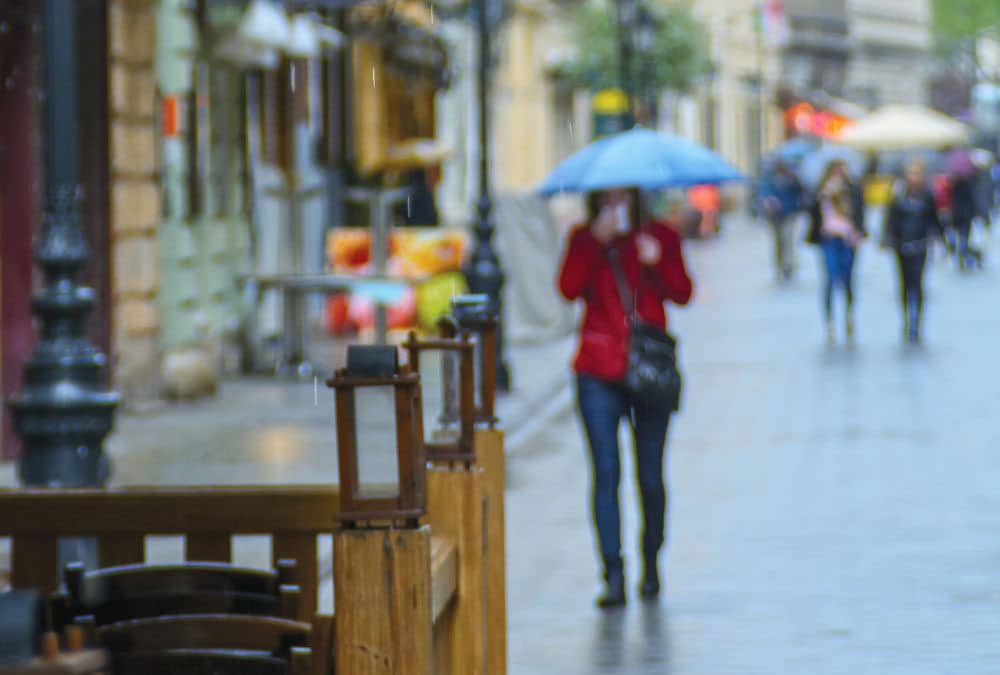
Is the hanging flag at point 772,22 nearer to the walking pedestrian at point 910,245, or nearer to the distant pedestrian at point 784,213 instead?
the distant pedestrian at point 784,213

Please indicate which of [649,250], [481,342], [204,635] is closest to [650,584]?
[649,250]

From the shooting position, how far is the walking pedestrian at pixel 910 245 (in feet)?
79.8

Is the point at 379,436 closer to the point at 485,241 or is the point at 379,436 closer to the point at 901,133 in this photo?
the point at 485,241

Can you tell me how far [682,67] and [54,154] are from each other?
48.2 metres

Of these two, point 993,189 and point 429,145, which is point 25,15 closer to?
point 429,145

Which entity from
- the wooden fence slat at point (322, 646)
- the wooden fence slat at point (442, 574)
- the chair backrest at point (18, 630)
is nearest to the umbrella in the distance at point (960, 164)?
the wooden fence slat at point (442, 574)

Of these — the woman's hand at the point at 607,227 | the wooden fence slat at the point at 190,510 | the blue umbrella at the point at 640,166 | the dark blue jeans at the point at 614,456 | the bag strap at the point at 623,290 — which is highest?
the blue umbrella at the point at 640,166

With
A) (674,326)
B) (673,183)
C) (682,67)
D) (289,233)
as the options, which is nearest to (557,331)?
(674,326)

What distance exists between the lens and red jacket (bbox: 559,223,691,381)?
9.56 meters

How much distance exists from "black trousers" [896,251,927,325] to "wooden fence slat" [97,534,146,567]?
19.0 metres

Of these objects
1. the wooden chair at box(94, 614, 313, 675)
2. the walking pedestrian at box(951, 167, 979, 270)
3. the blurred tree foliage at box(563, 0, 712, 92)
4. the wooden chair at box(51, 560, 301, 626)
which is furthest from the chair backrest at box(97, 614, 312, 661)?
the blurred tree foliage at box(563, 0, 712, 92)

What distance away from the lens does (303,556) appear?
570 cm

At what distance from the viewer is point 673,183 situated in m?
9.83

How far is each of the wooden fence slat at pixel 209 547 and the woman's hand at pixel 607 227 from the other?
4.17 metres
